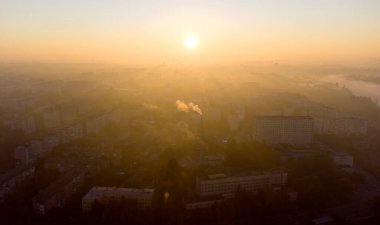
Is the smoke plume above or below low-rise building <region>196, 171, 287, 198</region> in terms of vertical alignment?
above

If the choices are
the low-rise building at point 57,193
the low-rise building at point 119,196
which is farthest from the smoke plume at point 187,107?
the low-rise building at point 119,196

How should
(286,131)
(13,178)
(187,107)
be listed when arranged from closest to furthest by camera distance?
(13,178), (286,131), (187,107)

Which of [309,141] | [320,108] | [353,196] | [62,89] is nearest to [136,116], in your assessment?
[309,141]

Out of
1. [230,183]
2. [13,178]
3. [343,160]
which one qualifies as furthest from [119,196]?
[343,160]

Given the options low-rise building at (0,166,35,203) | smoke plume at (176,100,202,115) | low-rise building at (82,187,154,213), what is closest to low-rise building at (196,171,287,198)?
low-rise building at (82,187,154,213)

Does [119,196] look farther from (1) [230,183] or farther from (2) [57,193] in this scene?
(1) [230,183]

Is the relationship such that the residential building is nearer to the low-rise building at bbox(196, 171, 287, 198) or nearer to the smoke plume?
the smoke plume
